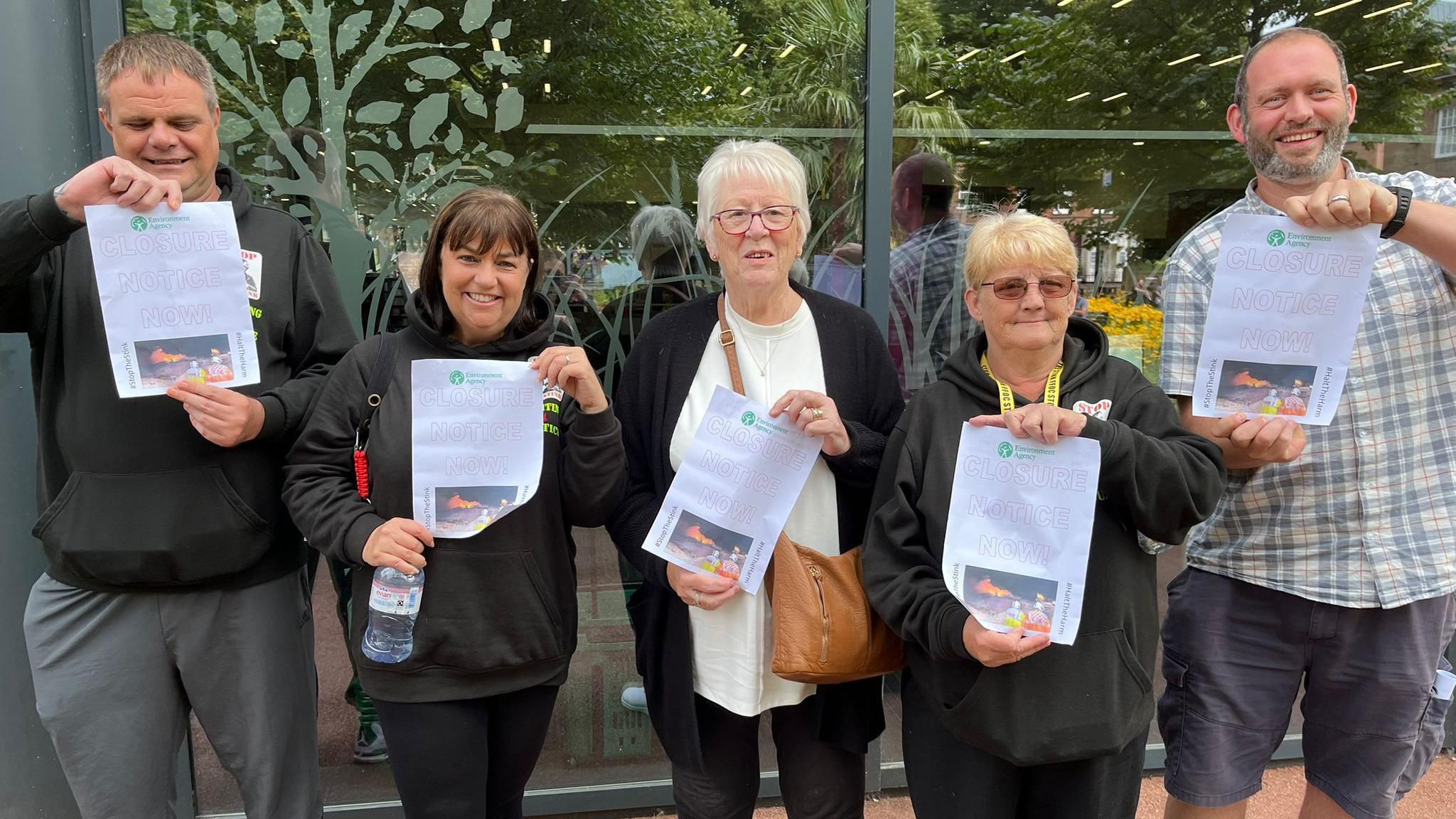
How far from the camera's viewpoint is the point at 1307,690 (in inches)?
90.9

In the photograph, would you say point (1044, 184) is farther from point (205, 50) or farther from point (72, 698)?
point (72, 698)

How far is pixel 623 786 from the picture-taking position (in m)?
3.46

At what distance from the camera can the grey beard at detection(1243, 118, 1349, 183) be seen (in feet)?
6.72

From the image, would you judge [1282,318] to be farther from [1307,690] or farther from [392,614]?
[392,614]

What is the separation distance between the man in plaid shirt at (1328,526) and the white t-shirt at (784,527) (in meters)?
0.86

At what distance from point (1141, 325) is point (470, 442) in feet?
9.26

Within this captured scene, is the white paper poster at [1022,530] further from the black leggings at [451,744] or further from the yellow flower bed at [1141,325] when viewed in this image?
the yellow flower bed at [1141,325]

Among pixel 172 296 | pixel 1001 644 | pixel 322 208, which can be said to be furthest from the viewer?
pixel 322 208

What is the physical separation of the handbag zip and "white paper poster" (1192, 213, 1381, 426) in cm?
90

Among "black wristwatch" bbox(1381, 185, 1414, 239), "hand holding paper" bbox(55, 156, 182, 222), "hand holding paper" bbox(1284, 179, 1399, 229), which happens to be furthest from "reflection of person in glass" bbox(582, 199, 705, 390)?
"black wristwatch" bbox(1381, 185, 1414, 239)

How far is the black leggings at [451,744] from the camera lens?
197cm

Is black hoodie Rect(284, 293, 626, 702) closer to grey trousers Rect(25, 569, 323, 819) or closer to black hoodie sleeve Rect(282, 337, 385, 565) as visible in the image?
black hoodie sleeve Rect(282, 337, 385, 565)

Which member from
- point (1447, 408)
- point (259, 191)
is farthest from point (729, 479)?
point (259, 191)

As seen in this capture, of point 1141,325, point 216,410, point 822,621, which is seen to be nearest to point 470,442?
point 216,410
